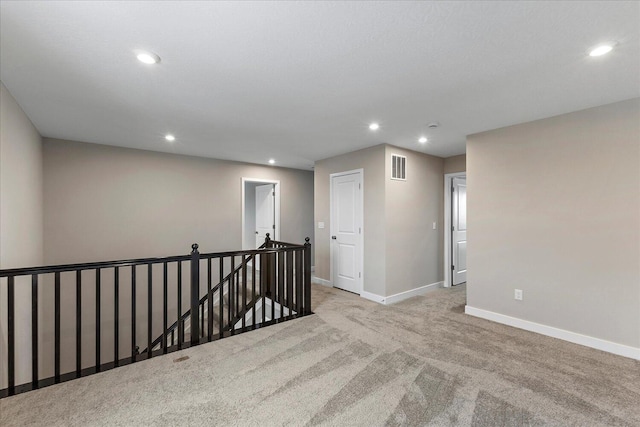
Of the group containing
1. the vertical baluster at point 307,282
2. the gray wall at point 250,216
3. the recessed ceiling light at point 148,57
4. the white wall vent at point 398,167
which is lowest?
the vertical baluster at point 307,282

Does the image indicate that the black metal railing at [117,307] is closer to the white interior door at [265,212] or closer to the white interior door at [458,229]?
the white interior door at [265,212]

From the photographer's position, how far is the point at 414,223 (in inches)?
186

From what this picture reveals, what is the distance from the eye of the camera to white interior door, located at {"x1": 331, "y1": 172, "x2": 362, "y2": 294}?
185 inches

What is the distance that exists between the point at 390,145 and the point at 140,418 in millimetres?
4062

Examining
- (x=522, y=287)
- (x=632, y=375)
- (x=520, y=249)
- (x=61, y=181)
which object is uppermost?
(x=61, y=181)

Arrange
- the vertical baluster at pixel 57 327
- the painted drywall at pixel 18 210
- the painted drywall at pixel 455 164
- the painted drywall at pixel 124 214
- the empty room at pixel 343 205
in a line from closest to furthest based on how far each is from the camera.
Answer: the empty room at pixel 343 205
the vertical baluster at pixel 57 327
the painted drywall at pixel 18 210
the painted drywall at pixel 124 214
the painted drywall at pixel 455 164

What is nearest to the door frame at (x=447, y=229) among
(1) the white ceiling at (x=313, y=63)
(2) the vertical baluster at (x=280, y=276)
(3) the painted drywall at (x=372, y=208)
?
(3) the painted drywall at (x=372, y=208)

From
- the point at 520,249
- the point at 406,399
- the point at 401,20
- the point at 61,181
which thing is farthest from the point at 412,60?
the point at 61,181

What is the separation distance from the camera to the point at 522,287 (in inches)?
132

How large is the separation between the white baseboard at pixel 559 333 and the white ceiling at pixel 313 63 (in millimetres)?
2309

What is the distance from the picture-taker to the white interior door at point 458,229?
5281 millimetres

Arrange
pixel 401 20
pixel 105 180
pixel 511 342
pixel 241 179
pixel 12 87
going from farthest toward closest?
pixel 241 179 → pixel 105 180 → pixel 511 342 → pixel 12 87 → pixel 401 20

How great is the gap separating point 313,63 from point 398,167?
2783 millimetres

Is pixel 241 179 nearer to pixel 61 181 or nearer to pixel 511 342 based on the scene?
pixel 61 181
